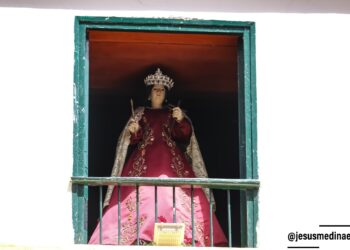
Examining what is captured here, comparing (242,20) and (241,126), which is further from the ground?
(242,20)

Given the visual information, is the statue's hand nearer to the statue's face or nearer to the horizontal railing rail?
the statue's face

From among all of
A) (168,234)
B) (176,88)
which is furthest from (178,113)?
(168,234)

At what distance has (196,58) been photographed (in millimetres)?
10969

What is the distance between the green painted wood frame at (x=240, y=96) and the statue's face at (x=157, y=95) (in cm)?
86

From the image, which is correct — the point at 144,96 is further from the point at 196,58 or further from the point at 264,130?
the point at 264,130

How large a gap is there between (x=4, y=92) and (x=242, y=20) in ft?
5.34

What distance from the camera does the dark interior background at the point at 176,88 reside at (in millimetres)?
10586

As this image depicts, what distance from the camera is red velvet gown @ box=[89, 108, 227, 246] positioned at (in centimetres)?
1007

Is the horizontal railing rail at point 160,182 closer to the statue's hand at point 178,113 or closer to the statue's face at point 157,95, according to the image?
the statue's hand at point 178,113

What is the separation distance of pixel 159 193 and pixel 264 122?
0.86 meters

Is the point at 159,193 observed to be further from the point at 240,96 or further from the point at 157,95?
the point at 157,95

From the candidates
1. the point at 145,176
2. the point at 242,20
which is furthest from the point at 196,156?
the point at 242,20

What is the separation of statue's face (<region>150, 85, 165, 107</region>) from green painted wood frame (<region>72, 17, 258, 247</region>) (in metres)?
0.86

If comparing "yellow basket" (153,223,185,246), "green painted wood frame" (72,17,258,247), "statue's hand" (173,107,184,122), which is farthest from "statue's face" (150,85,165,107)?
"yellow basket" (153,223,185,246)
